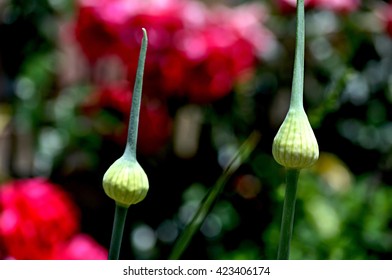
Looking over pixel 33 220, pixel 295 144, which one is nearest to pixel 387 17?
pixel 33 220

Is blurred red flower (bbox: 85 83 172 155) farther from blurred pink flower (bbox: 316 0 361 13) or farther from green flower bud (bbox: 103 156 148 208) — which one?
green flower bud (bbox: 103 156 148 208)

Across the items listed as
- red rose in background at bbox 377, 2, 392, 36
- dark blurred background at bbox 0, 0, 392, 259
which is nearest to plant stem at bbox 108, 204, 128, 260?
dark blurred background at bbox 0, 0, 392, 259

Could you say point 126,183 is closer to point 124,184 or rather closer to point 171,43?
point 124,184

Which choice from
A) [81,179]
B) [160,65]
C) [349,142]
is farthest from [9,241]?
[349,142]
